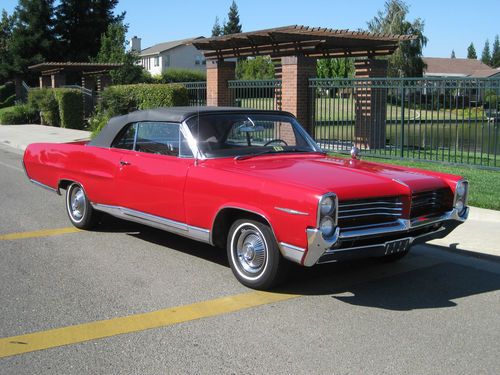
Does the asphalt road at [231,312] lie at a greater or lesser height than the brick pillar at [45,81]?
lesser

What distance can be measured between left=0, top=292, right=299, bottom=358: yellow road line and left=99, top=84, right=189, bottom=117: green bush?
49.1 ft

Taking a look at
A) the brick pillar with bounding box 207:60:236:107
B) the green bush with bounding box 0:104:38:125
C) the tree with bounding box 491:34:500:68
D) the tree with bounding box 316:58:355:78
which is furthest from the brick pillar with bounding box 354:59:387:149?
the tree with bounding box 491:34:500:68

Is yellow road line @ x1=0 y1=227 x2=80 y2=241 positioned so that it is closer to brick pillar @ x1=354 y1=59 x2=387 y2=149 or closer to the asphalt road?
the asphalt road

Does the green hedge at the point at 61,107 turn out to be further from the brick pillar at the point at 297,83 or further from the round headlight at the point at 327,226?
the round headlight at the point at 327,226

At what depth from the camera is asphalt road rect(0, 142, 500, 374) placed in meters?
3.78

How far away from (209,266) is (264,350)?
209 cm

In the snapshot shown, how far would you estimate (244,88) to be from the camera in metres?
17.3

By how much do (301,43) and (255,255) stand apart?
11313mm

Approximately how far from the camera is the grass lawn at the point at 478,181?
8859 mm

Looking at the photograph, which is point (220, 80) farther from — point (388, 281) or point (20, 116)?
point (20, 116)

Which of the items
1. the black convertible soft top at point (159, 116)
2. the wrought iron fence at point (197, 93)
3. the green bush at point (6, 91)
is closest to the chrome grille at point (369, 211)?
the black convertible soft top at point (159, 116)

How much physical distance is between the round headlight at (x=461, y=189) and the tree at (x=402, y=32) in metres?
44.5

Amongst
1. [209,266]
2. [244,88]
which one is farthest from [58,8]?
[209,266]

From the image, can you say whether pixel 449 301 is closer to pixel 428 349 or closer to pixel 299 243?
pixel 428 349
